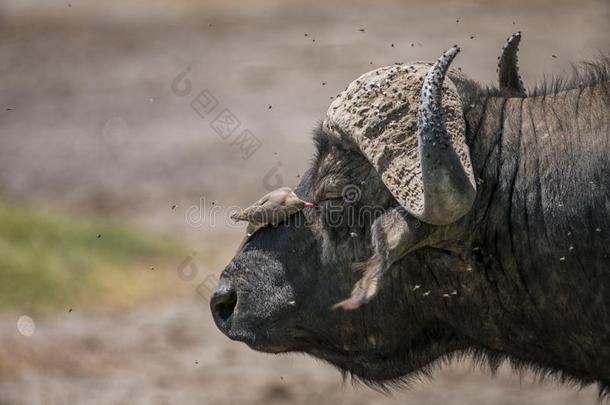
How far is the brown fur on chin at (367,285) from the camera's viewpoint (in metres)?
4.46

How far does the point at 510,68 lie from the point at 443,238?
42.8 inches

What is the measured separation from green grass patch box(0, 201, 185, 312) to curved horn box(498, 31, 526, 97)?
22.9 ft

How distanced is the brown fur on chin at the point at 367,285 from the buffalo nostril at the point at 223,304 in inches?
32.5

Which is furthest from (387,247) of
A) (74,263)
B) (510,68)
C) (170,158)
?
(170,158)

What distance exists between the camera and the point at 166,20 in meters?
25.5

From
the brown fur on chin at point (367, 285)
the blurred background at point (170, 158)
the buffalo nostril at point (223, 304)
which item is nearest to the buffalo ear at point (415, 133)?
the brown fur on chin at point (367, 285)

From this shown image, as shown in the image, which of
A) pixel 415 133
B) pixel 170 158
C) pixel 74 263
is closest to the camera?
pixel 415 133

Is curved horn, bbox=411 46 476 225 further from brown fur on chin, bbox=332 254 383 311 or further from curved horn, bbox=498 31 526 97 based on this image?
curved horn, bbox=498 31 526 97

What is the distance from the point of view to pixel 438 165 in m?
4.30

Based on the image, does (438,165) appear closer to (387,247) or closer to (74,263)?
(387,247)

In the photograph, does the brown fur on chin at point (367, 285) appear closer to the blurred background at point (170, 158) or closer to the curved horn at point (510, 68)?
the curved horn at point (510, 68)

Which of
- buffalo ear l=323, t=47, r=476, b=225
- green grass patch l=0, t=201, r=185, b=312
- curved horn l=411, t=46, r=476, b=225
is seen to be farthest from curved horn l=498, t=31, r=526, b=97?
green grass patch l=0, t=201, r=185, b=312

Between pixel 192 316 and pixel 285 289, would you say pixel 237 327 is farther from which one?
pixel 192 316

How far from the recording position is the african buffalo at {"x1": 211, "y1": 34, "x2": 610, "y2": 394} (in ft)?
14.7
